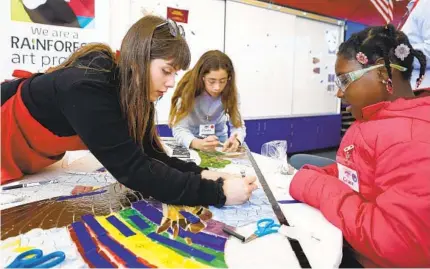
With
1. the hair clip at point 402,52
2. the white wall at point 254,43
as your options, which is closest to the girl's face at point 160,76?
the hair clip at point 402,52

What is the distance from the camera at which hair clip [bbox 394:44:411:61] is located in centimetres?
94

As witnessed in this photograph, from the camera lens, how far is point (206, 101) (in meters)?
2.07

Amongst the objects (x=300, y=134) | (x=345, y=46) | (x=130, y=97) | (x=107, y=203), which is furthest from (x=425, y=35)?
(x=300, y=134)

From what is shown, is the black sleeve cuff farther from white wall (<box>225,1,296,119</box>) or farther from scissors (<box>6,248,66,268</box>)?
white wall (<box>225,1,296,119</box>)

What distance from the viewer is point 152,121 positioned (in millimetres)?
1189

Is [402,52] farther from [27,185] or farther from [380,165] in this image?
[27,185]

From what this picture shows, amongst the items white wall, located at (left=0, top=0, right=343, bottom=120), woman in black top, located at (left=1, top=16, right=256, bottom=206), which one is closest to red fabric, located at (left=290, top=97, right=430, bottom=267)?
woman in black top, located at (left=1, top=16, right=256, bottom=206)

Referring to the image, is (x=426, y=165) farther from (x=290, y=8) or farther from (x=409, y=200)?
(x=290, y=8)

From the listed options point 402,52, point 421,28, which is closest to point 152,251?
point 402,52

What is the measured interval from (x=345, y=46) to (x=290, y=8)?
3427 millimetres

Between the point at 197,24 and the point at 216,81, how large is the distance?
5.37 ft

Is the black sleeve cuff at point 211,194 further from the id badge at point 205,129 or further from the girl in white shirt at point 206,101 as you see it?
the id badge at point 205,129

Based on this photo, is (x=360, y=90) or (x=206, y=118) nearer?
(x=360, y=90)

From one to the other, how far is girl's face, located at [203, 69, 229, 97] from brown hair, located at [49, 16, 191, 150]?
3.07ft
